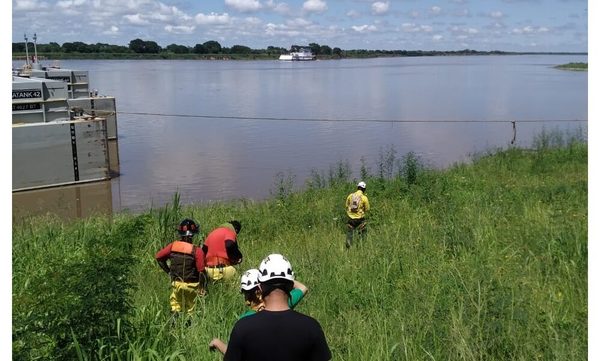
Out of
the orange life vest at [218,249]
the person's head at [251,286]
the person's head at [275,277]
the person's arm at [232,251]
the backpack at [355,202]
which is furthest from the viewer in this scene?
the backpack at [355,202]

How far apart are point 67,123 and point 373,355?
1900 centimetres

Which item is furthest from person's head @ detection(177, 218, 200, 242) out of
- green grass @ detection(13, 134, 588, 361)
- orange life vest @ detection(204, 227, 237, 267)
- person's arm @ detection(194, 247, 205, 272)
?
orange life vest @ detection(204, 227, 237, 267)

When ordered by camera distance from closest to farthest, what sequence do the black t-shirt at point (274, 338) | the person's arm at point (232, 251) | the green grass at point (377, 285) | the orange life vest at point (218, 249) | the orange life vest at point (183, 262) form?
1. the black t-shirt at point (274, 338)
2. the green grass at point (377, 285)
3. the orange life vest at point (183, 262)
4. the person's arm at point (232, 251)
5. the orange life vest at point (218, 249)

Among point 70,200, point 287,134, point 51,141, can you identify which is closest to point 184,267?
point 70,200

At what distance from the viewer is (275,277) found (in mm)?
2949

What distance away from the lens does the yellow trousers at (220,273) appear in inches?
250

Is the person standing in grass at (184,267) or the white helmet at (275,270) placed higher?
the white helmet at (275,270)

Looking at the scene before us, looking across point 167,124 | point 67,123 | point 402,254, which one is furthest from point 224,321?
point 167,124

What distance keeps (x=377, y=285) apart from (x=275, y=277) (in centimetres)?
338

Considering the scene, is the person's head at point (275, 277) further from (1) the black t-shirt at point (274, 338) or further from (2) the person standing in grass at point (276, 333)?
(1) the black t-shirt at point (274, 338)

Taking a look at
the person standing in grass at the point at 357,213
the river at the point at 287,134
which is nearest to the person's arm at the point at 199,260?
the person standing in grass at the point at 357,213

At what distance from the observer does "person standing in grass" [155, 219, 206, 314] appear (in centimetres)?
586

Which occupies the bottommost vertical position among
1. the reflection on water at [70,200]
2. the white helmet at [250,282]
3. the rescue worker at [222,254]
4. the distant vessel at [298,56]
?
the reflection on water at [70,200]

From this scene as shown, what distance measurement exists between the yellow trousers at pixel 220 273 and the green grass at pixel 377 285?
0.42ft
